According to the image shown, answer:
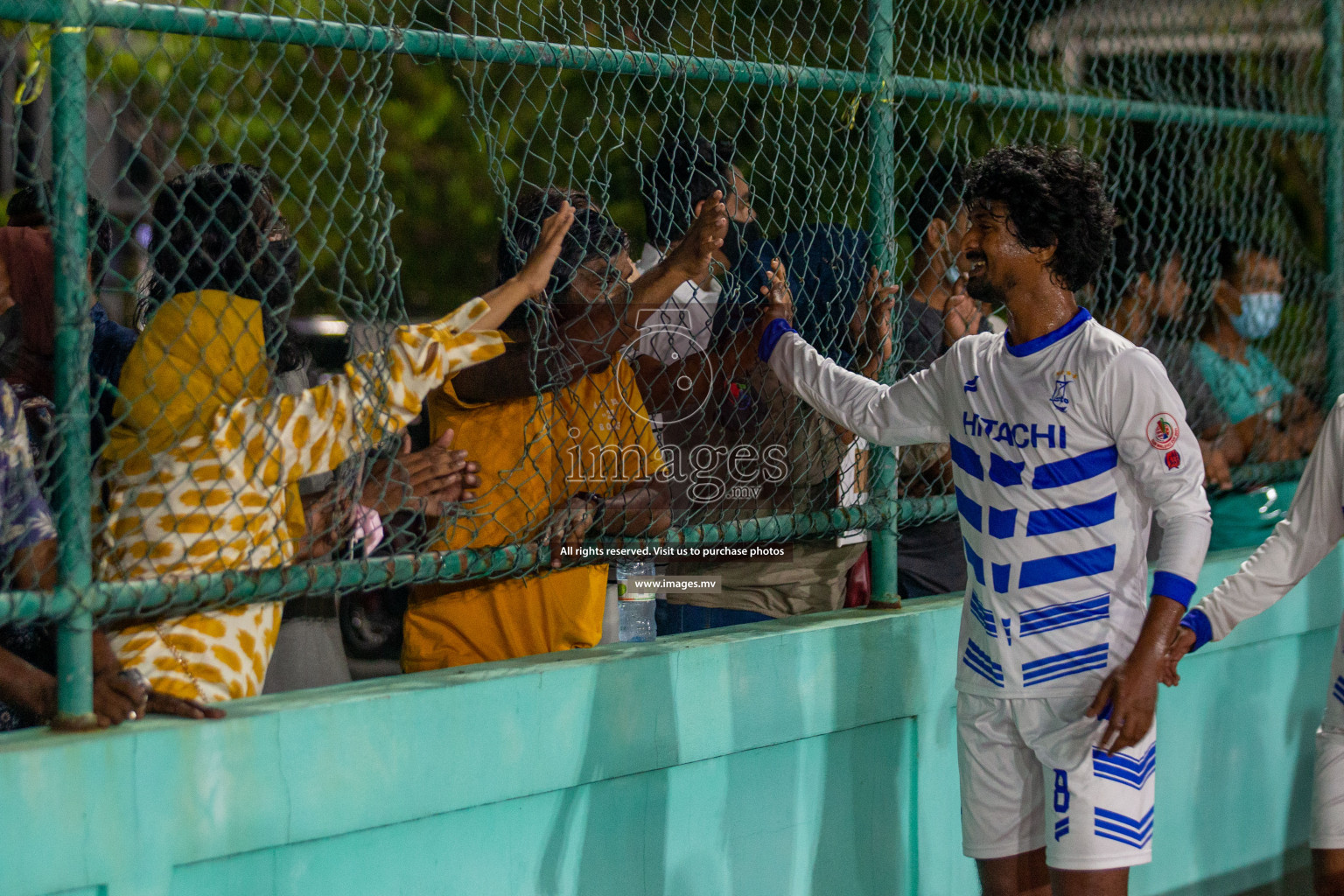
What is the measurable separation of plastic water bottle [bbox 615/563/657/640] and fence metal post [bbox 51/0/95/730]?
1.45 meters

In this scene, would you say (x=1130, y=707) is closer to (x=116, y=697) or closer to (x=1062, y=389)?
(x=1062, y=389)

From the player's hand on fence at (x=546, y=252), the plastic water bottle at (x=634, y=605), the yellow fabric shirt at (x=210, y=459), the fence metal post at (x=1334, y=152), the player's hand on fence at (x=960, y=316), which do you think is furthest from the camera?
the fence metal post at (x=1334, y=152)

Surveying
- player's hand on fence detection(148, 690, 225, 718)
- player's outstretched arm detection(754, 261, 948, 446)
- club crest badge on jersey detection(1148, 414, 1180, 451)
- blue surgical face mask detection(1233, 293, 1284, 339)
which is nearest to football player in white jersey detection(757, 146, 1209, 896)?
club crest badge on jersey detection(1148, 414, 1180, 451)

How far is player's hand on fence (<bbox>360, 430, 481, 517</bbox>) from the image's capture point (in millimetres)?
3010

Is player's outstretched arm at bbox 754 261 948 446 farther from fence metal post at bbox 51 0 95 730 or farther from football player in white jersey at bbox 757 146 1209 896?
fence metal post at bbox 51 0 95 730

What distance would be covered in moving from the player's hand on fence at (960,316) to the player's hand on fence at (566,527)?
1.30m

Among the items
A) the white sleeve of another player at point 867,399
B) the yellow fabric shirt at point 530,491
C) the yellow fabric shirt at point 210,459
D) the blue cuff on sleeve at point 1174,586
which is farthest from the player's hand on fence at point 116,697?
the blue cuff on sleeve at point 1174,586

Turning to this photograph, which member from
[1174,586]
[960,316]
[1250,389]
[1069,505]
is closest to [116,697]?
[1069,505]

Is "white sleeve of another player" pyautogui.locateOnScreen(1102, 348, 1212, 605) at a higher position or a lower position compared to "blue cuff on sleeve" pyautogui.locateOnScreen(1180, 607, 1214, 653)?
higher

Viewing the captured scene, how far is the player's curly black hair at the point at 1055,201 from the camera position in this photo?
2.92 m

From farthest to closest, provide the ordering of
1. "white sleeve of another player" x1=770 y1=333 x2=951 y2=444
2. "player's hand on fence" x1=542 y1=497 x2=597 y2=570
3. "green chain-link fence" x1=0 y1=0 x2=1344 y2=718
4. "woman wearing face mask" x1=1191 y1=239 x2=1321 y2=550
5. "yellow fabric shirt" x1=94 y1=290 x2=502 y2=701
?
"woman wearing face mask" x1=1191 y1=239 x2=1321 y2=550
"white sleeve of another player" x1=770 y1=333 x2=951 y2=444
"player's hand on fence" x1=542 y1=497 x2=597 y2=570
"yellow fabric shirt" x1=94 y1=290 x2=502 y2=701
"green chain-link fence" x1=0 y1=0 x2=1344 y2=718

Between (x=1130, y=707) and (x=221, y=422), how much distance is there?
178cm

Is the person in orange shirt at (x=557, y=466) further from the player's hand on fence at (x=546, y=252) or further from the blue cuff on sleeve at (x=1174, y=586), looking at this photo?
the blue cuff on sleeve at (x=1174, y=586)

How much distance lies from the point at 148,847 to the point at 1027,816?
1.70 metres
